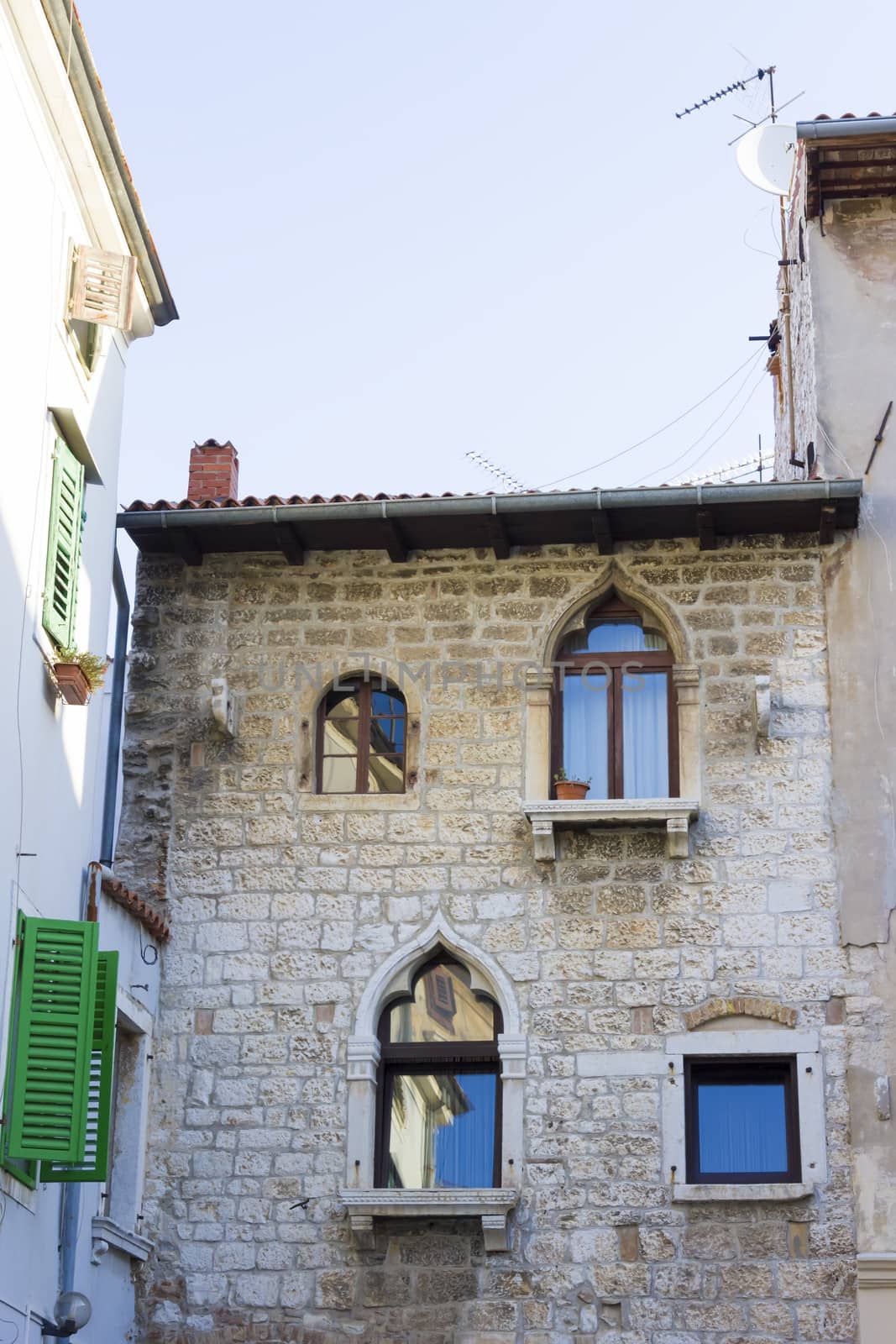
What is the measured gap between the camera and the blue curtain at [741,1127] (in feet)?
39.0

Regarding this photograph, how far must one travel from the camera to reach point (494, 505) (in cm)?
1298

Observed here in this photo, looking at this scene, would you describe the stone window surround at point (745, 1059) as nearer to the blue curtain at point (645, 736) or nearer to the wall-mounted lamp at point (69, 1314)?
the blue curtain at point (645, 736)

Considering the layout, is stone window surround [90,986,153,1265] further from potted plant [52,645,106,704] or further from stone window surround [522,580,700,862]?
stone window surround [522,580,700,862]

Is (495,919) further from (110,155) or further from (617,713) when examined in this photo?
(110,155)

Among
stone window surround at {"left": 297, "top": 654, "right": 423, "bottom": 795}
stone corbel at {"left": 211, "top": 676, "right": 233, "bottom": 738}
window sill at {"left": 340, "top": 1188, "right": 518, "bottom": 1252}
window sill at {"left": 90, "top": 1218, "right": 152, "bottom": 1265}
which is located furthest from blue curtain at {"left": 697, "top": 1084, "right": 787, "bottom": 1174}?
stone corbel at {"left": 211, "top": 676, "right": 233, "bottom": 738}

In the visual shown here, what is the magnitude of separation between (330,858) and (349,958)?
69cm

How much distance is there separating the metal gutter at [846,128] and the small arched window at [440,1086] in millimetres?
6346

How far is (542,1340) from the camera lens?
1145 centimetres

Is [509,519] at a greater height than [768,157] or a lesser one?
lesser

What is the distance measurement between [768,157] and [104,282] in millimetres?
6112

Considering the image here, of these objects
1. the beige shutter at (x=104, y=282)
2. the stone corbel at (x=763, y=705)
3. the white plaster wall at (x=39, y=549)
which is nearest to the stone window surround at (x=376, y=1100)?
the white plaster wall at (x=39, y=549)

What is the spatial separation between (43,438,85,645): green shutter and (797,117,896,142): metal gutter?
19.1 feet

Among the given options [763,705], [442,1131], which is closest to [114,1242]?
[442,1131]

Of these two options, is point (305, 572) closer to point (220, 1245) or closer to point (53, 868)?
point (53, 868)
